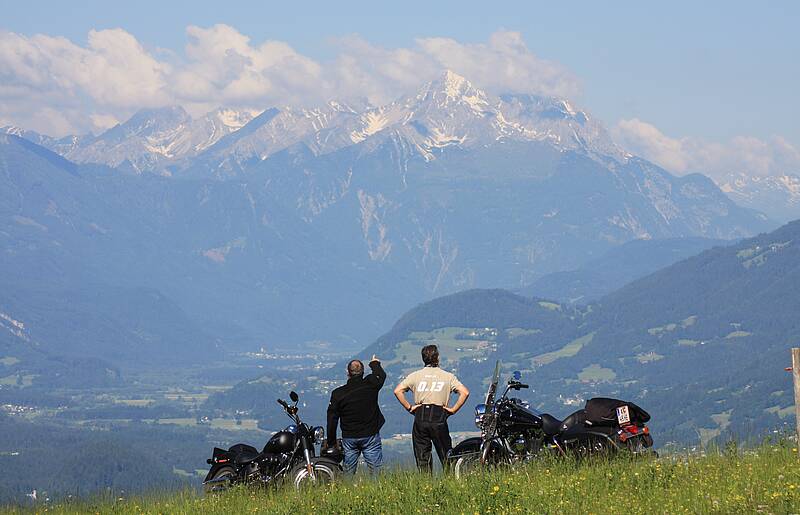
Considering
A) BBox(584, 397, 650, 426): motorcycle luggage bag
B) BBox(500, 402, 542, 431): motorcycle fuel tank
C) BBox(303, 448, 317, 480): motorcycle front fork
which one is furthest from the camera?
BBox(584, 397, 650, 426): motorcycle luggage bag

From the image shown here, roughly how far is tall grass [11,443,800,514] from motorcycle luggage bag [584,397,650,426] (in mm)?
985

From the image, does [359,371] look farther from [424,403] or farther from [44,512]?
[44,512]

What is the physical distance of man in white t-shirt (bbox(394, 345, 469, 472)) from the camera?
1691cm

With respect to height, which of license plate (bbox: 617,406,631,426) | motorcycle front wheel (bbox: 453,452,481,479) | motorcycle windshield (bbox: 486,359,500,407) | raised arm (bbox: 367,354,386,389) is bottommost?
motorcycle front wheel (bbox: 453,452,481,479)

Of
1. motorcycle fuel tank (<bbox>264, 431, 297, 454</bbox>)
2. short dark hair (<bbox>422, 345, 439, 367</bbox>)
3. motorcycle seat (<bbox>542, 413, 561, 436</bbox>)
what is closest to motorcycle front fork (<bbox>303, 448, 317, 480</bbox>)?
motorcycle fuel tank (<bbox>264, 431, 297, 454</bbox>)

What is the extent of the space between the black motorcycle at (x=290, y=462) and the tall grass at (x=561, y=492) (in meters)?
0.41

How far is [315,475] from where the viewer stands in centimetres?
1625

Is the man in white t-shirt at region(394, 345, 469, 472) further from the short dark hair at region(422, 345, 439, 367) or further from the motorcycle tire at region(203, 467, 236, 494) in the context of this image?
the motorcycle tire at region(203, 467, 236, 494)

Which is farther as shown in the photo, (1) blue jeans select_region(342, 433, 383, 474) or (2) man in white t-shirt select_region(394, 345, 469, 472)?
(1) blue jeans select_region(342, 433, 383, 474)

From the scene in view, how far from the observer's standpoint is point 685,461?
597 inches

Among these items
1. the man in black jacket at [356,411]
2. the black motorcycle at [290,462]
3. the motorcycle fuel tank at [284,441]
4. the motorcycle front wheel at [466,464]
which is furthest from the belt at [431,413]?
the motorcycle fuel tank at [284,441]

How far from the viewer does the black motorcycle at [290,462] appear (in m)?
16.2

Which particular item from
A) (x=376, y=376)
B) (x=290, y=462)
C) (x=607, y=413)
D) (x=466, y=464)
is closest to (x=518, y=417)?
(x=466, y=464)

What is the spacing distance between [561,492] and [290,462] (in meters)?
4.59
